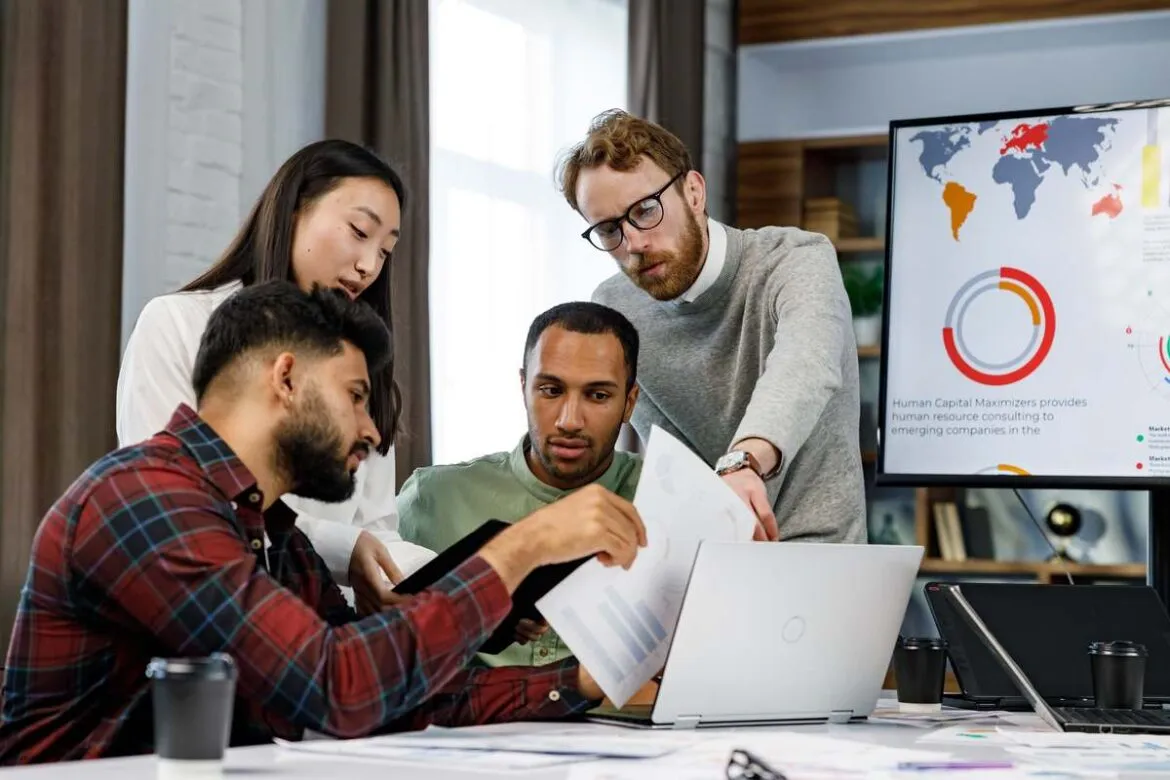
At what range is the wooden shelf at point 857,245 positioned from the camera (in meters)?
5.19

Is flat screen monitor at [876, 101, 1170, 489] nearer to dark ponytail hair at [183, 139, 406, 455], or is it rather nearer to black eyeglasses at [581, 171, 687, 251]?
black eyeglasses at [581, 171, 687, 251]

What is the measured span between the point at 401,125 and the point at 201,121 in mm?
542

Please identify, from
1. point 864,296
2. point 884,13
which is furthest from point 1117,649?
point 884,13

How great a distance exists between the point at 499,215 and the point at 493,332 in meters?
0.34

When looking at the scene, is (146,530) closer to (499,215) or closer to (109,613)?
(109,613)

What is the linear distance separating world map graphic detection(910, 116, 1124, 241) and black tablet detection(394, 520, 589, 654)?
216cm

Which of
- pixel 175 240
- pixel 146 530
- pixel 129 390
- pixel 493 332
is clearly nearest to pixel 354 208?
pixel 129 390

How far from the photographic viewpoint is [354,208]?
2.08 m

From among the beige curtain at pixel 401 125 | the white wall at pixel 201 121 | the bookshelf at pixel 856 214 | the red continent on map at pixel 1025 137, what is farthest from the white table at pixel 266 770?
the bookshelf at pixel 856 214

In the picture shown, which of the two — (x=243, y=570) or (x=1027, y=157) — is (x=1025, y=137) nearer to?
(x=1027, y=157)

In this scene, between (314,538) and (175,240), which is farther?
(175,240)

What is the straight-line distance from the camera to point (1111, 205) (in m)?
3.33

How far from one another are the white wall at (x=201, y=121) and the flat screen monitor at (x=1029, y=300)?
4.75 ft

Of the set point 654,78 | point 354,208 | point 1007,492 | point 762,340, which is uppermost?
point 654,78
